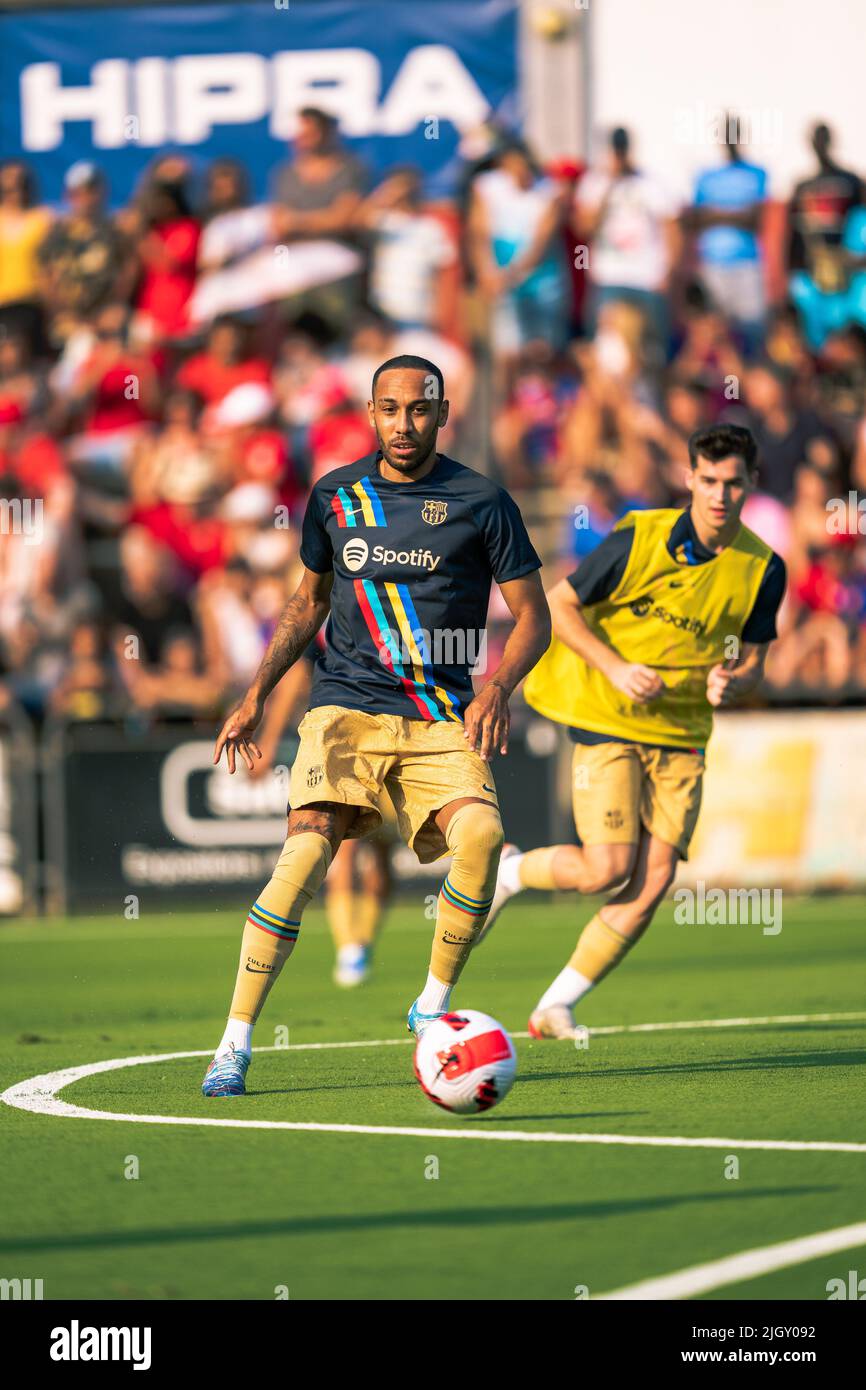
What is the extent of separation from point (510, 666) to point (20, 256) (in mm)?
13855

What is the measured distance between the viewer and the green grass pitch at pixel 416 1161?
4.92m

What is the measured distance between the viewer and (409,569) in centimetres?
755

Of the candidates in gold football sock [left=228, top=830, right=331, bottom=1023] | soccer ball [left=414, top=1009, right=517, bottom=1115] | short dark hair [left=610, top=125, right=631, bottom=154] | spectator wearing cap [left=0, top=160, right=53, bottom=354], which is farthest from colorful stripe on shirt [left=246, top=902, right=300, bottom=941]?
spectator wearing cap [left=0, top=160, right=53, bottom=354]

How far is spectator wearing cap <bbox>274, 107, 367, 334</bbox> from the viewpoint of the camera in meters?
19.8

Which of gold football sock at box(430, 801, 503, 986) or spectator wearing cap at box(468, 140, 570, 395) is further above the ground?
spectator wearing cap at box(468, 140, 570, 395)

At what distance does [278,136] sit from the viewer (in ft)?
69.1

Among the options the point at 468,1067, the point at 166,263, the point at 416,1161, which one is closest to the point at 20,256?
the point at 166,263

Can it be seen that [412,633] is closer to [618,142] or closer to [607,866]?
[607,866]

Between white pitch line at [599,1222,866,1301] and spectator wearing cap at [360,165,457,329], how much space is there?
1449cm

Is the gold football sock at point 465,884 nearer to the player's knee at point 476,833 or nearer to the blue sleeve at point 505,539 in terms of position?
the player's knee at point 476,833

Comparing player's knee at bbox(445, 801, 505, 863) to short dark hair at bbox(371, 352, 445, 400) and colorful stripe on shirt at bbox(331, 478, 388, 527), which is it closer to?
colorful stripe on shirt at bbox(331, 478, 388, 527)
